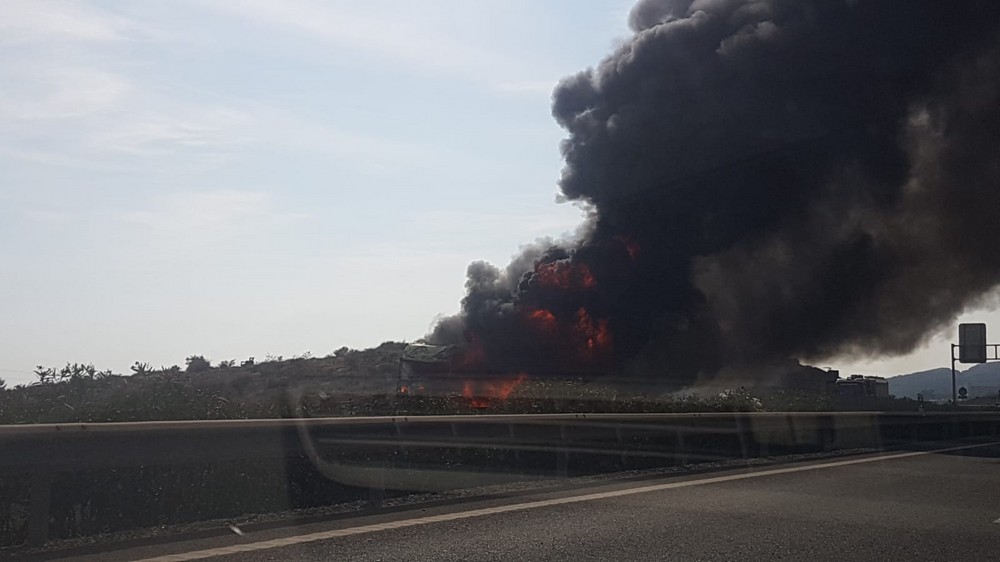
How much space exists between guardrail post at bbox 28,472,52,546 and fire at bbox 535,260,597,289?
32.6 m

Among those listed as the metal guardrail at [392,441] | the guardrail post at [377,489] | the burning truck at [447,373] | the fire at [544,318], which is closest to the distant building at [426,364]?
the burning truck at [447,373]

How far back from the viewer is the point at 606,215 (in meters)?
41.1

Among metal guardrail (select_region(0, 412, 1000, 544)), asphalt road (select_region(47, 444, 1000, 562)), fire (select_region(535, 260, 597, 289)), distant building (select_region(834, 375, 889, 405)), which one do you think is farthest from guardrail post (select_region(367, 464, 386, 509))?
distant building (select_region(834, 375, 889, 405))

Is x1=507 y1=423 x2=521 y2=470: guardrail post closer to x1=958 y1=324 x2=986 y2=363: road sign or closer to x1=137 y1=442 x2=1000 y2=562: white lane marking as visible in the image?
x1=137 y1=442 x2=1000 y2=562: white lane marking

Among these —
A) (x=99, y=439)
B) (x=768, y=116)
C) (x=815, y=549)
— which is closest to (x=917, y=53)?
(x=768, y=116)

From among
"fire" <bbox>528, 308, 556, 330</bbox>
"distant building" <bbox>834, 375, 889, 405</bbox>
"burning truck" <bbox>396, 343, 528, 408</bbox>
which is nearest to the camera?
"burning truck" <bbox>396, 343, 528, 408</bbox>

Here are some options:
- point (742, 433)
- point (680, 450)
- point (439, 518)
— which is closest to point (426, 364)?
point (742, 433)

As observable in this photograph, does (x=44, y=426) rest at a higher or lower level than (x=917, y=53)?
lower

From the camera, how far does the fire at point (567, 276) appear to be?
39406 millimetres

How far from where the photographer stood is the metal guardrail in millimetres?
7137

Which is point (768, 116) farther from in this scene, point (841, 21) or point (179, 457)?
point (179, 457)

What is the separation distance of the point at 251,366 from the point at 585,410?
1276 centimetres

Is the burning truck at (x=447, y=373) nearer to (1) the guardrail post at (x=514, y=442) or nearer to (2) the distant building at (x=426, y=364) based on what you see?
(2) the distant building at (x=426, y=364)

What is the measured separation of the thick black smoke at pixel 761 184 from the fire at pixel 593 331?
0.25ft
